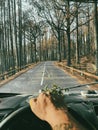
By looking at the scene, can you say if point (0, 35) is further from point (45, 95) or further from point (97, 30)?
point (45, 95)

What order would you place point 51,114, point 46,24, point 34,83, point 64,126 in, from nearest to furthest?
point 64,126 → point 51,114 → point 34,83 → point 46,24

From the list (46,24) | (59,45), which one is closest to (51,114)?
(46,24)

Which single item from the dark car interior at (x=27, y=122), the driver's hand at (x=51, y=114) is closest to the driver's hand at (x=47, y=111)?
the driver's hand at (x=51, y=114)

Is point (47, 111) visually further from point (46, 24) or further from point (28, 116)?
point (46, 24)

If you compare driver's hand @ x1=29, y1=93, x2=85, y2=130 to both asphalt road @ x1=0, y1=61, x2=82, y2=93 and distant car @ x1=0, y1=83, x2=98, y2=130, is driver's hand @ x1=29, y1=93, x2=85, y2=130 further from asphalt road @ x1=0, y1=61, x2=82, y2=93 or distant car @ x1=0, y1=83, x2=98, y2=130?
asphalt road @ x1=0, y1=61, x2=82, y2=93

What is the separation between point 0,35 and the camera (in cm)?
7588

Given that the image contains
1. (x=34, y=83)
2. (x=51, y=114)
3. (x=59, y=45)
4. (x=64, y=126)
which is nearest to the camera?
(x=64, y=126)

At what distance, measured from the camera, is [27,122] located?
3646 mm

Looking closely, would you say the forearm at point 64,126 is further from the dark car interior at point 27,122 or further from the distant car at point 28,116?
the dark car interior at point 27,122

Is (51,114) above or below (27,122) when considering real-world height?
above

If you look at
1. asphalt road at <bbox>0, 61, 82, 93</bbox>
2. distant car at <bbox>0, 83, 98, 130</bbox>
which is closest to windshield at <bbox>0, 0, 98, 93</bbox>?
asphalt road at <bbox>0, 61, 82, 93</bbox>

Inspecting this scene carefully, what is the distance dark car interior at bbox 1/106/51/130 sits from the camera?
139 inches

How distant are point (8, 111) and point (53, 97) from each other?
60 cm

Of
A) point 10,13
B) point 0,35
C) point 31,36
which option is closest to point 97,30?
point 10,13
